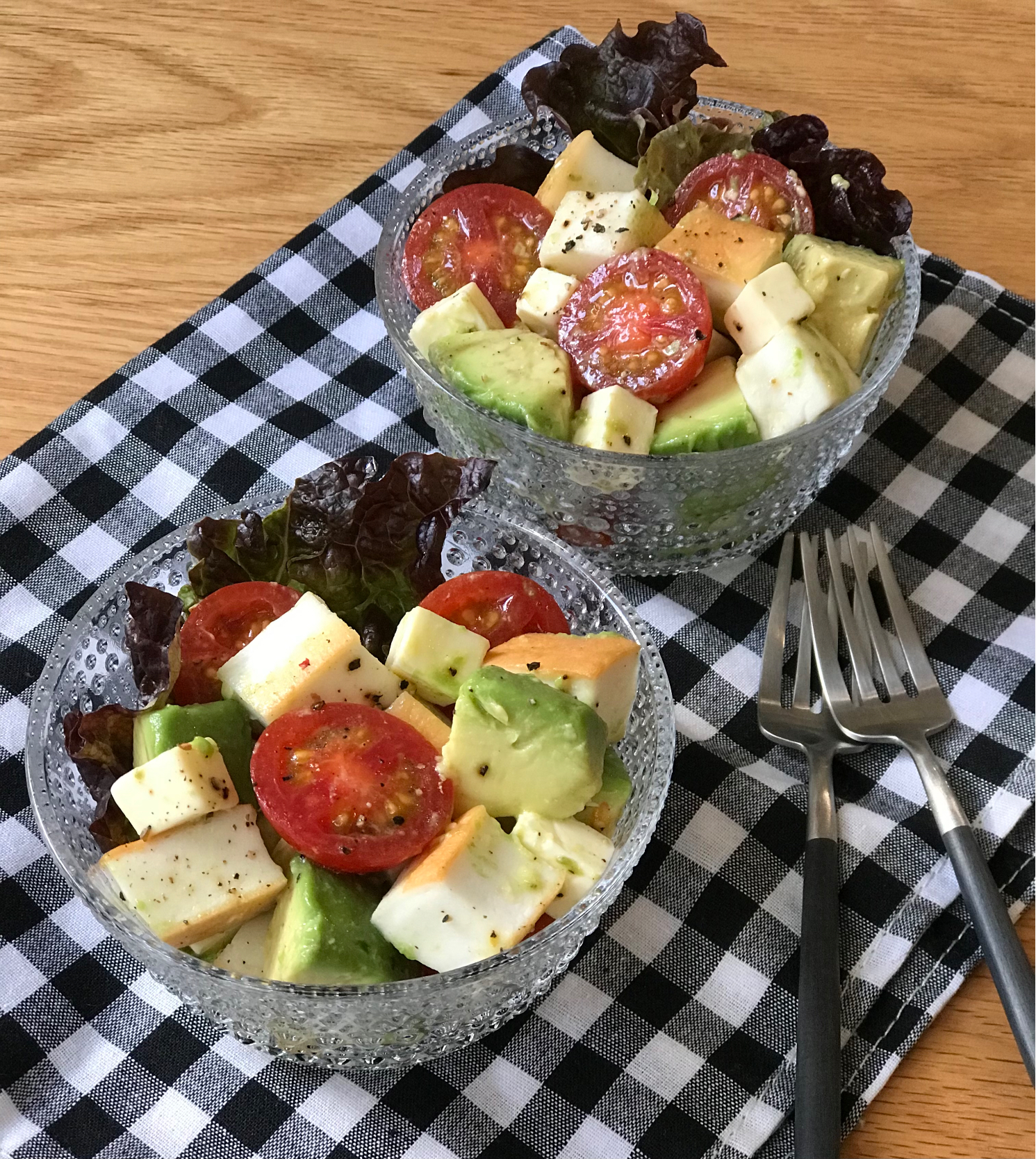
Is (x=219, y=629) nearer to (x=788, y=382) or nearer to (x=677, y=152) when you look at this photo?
(x=788, y=382)

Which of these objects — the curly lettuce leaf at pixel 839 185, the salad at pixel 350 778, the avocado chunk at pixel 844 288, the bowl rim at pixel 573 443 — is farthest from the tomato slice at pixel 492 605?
the curly lettuce leaf at pixel 839 185

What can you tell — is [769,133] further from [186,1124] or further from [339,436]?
[186,1124]

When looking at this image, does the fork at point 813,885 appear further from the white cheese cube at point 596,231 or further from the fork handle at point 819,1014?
the white cheese cube at point 596,231

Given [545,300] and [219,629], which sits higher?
Result: [545,300]

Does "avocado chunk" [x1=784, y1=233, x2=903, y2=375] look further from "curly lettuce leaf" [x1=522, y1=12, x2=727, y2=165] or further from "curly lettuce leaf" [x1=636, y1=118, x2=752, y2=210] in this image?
"curly lettuce leaf" [x1=522, y1=12, x2=727, y2=165]

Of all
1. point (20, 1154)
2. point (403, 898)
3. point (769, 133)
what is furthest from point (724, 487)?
point (20, 1154)

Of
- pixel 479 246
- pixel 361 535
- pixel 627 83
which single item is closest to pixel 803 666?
pixel 361 535
